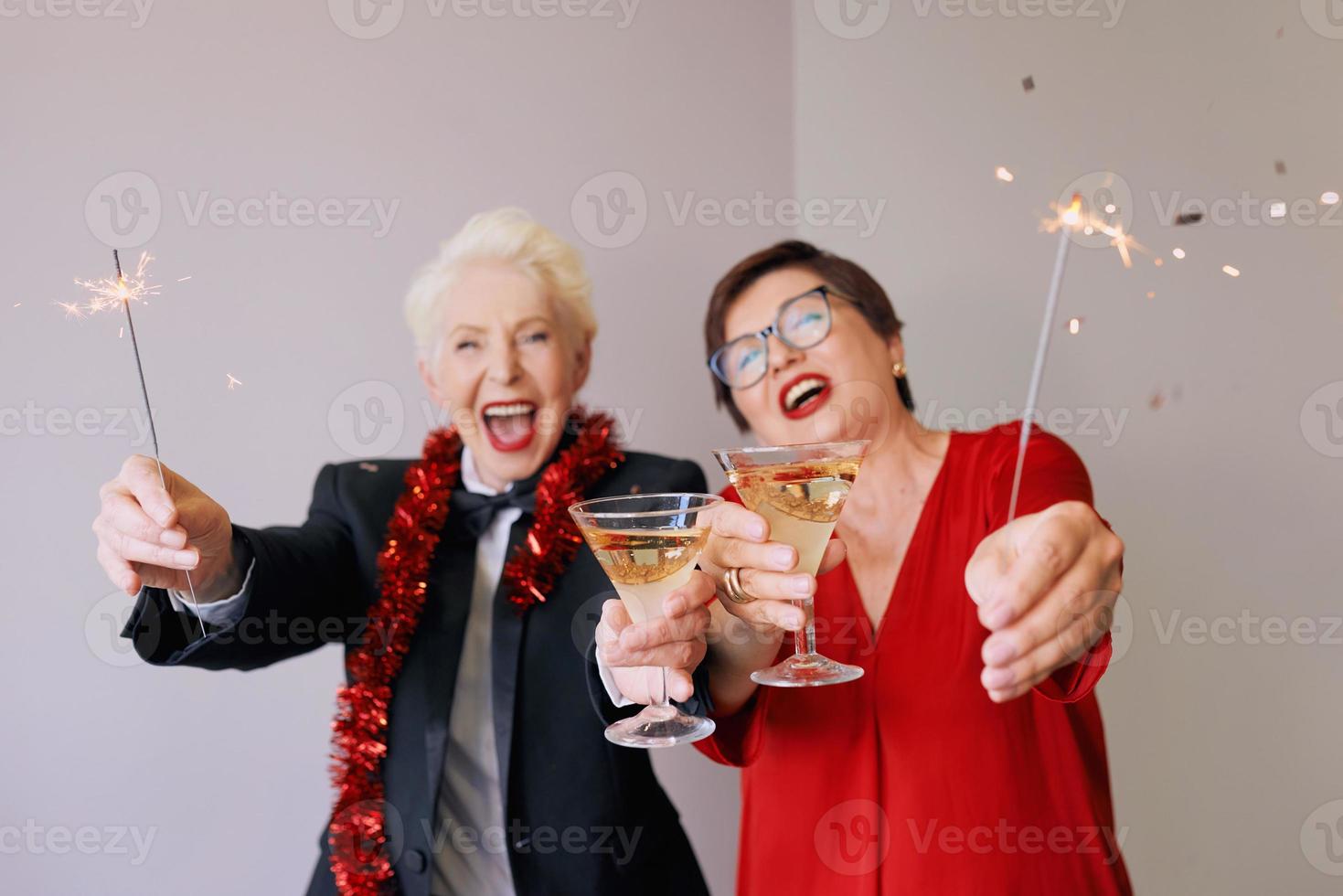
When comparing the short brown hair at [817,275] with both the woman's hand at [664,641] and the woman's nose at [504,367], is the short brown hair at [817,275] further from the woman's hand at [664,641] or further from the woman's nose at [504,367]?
the woman's hand at [664,641]

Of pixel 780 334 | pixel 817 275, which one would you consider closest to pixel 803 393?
pixel 780 334

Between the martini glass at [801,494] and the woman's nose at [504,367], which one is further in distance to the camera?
the woman's nose at [504,367]

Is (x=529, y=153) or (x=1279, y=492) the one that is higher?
(x=529, y=153)

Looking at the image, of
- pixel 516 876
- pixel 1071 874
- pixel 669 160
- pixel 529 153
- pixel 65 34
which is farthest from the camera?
pixel 669 160

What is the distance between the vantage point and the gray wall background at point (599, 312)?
1925mm

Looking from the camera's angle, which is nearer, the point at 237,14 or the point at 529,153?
the point at 237,14

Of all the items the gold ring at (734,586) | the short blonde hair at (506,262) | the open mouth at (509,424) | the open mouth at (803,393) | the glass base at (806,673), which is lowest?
the glass base at (806,673)

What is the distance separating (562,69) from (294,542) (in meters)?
1.44

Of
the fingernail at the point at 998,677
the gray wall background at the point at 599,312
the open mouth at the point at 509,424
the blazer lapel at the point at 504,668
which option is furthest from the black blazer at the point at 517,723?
the fingernail at the point at 998,677

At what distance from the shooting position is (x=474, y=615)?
185 cm

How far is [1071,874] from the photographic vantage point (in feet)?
4.55

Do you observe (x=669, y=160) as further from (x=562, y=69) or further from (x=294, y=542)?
(x=294, y=542)

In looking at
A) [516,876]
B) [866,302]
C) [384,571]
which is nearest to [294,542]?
[384,571]

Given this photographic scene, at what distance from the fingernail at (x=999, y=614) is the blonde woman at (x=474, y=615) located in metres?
0.88
